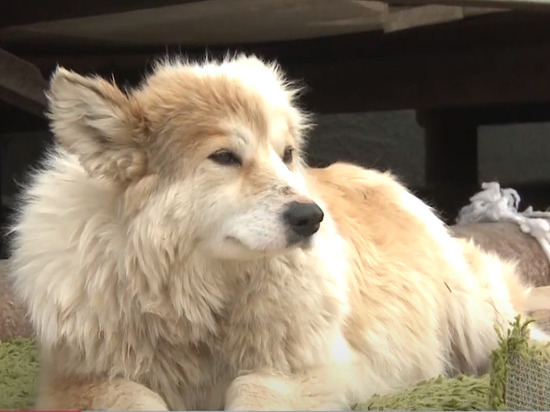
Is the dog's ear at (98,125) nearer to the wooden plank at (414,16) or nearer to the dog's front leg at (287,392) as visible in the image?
the dog's front leg at (287,392)

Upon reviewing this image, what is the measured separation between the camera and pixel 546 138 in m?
8.38

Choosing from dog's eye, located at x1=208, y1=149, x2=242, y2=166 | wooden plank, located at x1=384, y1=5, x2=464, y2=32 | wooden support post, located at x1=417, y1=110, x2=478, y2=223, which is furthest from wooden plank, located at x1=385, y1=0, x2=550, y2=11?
wooden support post, located at x1=417, y1=110, x2=478, y2=223

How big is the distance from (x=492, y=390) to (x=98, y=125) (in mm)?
1013

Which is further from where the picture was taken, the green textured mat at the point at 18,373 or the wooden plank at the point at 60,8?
the wooden plank at the point at 60,8

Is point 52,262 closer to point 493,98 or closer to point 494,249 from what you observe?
point 494,249

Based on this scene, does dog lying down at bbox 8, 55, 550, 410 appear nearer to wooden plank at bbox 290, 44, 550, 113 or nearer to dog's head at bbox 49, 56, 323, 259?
dog's head at bbox 49, 56, 323, 259

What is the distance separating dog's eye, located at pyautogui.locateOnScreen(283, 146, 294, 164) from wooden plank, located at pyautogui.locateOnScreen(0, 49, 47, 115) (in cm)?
232

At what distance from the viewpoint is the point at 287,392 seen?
6.60 ft

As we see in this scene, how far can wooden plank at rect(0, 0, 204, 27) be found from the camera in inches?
160

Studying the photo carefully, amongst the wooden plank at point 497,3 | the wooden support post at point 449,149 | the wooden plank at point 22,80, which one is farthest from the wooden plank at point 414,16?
the wooden support post at point 449,149

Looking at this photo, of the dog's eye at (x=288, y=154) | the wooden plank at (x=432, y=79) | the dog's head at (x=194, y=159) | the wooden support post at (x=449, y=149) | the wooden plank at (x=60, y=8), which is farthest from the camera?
the wooden support post at (x=449, y=149)

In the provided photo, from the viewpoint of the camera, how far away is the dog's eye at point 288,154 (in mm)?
2264

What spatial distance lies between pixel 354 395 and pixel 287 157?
1.92 ft

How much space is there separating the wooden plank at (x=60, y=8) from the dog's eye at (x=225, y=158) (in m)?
1.99
